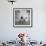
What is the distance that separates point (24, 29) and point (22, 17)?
1.55 feet

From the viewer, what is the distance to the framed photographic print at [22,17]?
522 centimetres

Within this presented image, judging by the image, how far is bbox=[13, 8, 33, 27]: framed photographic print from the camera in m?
5.22

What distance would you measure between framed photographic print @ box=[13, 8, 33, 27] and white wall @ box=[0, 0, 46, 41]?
0.12m

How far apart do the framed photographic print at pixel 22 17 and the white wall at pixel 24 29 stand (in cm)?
12

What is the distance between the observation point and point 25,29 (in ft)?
17.1

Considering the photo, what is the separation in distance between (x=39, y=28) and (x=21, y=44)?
2.09m

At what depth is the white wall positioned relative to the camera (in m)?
5.20

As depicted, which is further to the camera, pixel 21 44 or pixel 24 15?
pixel 24 15

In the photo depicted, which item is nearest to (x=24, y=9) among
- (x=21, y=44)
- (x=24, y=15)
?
(x=24, y=15)

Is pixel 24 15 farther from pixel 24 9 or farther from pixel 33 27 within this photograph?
pixel 33 27

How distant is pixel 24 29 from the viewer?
5.23 m

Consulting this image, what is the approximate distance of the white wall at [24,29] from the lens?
5.20 m

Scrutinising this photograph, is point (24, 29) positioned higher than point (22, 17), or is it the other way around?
point (22, 17)

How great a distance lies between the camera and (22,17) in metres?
5.25
